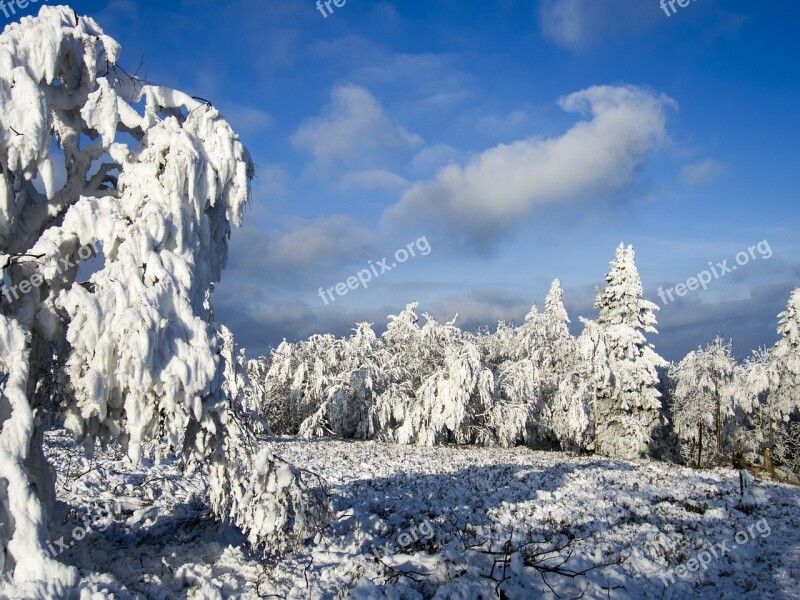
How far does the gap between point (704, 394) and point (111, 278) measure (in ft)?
128

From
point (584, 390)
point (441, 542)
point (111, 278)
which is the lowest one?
point (441, 542)

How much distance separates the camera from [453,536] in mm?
9711

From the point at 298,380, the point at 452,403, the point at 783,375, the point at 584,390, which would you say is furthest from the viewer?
the point at 298,380

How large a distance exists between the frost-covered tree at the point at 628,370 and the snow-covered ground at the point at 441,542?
14533 mm

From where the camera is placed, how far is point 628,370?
100 ft

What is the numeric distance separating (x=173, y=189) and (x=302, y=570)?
5472mm

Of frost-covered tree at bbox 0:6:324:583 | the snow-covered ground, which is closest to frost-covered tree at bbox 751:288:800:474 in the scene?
the snow-covered ground

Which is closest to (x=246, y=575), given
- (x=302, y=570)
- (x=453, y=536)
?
(x=302, y=570)

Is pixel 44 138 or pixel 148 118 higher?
pixel 148 118

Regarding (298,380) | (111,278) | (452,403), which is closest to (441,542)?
(111,278)

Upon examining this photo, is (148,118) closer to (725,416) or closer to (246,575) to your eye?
(246,575)

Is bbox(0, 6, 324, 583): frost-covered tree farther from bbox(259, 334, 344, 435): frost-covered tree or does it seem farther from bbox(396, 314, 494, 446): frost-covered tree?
bbox(259, 334, 344, 435): frost-covered tree

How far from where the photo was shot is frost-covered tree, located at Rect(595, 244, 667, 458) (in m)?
30.4

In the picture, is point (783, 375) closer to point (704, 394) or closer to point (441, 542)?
point (704, 394)
